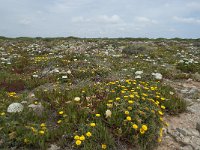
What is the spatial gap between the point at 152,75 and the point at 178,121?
14.6 feet

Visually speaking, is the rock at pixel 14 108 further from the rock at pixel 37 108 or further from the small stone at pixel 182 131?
the small stone at pixel 182 131

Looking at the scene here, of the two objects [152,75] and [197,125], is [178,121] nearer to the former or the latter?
[197,125]

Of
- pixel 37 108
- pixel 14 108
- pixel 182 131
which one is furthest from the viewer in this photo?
pixel 37 108

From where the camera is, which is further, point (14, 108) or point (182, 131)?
point (14, 108)

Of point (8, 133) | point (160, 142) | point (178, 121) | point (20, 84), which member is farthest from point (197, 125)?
point (20, 84)

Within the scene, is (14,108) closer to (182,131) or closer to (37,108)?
(37,108)

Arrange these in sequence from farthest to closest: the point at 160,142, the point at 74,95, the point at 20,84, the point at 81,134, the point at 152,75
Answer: the point at 152,75 → the point at 20,84 → the point at 74,95 → the point at 160,142 → the point at 81,134

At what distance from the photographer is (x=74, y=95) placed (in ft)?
25.8

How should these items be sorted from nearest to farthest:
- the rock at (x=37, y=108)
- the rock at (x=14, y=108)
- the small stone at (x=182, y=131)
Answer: the small stone at (x=182, y=131), the rock at (x=14, y=108), the rock at (x=37, y=108)

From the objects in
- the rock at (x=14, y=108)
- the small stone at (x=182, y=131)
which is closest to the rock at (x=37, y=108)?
the rock at (x=14, y=108)

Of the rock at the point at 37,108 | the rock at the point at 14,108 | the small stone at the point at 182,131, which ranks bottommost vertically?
the small stone at the point at 182,131

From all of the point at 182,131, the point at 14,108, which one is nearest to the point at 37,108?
the point at 14,108

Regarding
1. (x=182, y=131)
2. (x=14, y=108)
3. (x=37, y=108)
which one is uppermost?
(x=14, y=108)

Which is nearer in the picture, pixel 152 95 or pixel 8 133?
pixel 8 133
